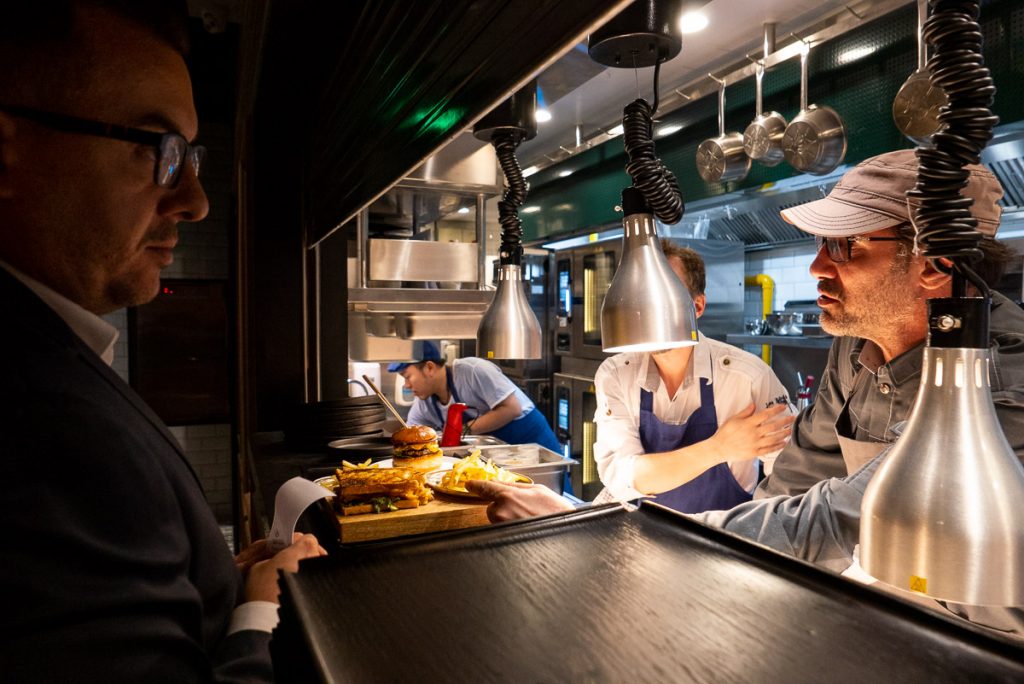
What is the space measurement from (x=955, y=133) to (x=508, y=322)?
159 cm

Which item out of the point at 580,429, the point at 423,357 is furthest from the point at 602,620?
the point at 580,429

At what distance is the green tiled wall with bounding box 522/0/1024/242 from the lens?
301 cm

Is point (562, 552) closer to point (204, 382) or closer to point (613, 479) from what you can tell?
point (613, 479)

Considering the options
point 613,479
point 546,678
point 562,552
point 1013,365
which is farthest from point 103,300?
point 613,479

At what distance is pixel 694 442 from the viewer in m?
2.69

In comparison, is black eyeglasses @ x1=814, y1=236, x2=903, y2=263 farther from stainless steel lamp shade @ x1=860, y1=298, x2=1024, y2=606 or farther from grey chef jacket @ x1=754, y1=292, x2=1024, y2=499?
stainless steel lamp shade @ x1=860, y1=298, x2=1024, y2=606

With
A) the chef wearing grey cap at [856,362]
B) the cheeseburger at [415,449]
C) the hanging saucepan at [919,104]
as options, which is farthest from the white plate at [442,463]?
the hanging saucepan at [919,104]

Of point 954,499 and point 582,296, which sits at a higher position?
point 582,296

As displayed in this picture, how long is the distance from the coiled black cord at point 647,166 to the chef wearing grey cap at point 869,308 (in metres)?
0.58

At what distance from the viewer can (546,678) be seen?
0.52 metres

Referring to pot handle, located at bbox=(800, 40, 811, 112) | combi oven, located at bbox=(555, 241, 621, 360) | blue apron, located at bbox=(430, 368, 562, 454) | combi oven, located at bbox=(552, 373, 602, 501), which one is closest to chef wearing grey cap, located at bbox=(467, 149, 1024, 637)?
pot handle, located at bbox=(800, 40, 811, 112)

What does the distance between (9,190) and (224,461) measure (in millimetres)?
6043

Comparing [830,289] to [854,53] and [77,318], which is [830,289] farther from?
[854,53]

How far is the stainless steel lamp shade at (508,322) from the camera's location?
6.82ft
